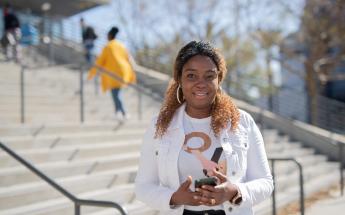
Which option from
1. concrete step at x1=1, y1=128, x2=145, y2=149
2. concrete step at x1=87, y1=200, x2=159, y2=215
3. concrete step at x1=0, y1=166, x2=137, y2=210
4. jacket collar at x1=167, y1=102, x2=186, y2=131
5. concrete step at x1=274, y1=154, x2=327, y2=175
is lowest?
concrete step at x1=274, y1=154, x2=327, y2=175

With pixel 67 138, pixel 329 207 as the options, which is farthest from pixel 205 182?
pixel 329 207

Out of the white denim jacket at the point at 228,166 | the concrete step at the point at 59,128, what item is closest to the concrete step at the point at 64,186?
the concrete step at the point at 59,128

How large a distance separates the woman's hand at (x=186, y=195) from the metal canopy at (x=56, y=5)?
69.8 ft

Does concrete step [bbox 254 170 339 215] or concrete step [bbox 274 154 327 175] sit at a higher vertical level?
concrete step [bbox 274 154 327 175]

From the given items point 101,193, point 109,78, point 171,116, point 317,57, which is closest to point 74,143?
point 101,193

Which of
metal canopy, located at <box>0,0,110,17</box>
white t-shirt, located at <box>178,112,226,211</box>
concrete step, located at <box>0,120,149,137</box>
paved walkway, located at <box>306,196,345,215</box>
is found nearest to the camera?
white t-shirt, located at <box>178,112,226,211</box>

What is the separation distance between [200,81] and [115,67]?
6.36m

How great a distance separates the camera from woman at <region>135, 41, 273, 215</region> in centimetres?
192

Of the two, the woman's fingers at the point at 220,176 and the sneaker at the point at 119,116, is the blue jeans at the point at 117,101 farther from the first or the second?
the woman's fingers at the point at 220,176

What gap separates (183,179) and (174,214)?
6.6 inches

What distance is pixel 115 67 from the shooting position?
8188mm

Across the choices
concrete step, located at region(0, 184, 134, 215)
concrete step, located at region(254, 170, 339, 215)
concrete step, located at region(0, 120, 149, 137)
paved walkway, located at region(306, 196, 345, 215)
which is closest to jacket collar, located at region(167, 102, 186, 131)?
concrete step, located at region(0, 184, 134, 215)

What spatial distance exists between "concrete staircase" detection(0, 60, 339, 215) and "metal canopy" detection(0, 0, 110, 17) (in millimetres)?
12724

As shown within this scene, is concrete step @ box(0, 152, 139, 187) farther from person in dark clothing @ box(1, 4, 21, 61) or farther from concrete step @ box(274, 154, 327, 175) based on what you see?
person in dark clothing @ box(1, 4, 21, 61)
